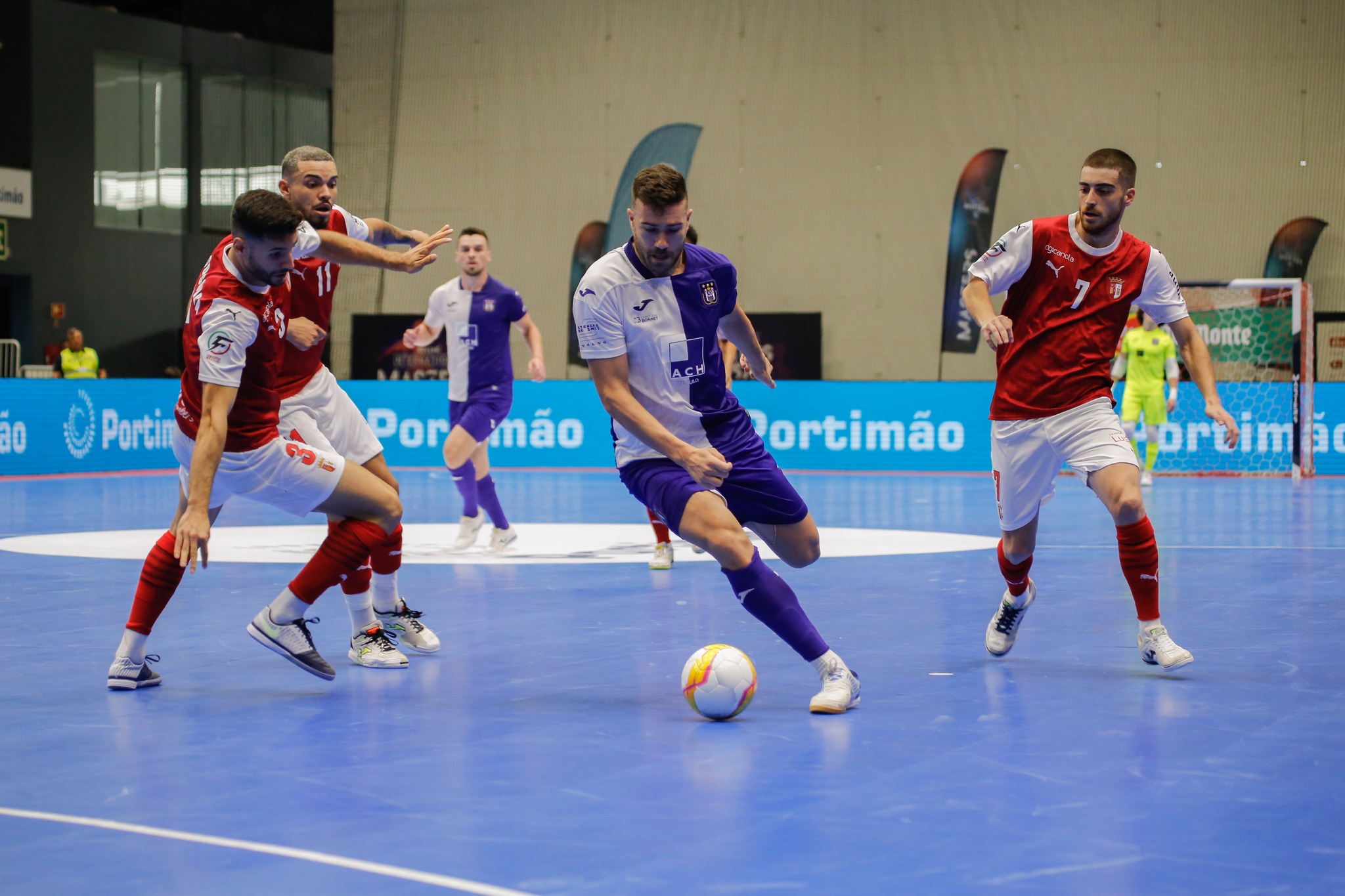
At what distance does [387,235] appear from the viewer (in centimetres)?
744

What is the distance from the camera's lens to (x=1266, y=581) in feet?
29.8

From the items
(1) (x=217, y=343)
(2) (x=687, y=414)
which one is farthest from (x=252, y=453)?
(2) (x=687, y=414)

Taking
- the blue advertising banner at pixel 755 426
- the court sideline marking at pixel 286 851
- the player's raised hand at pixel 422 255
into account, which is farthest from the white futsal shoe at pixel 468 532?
the blue advertising banner at pixel 755 426

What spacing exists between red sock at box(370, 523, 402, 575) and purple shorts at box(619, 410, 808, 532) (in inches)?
58.5

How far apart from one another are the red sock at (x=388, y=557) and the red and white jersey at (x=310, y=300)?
0.85 meters

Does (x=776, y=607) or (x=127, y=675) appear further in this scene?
(x=127, y=675)

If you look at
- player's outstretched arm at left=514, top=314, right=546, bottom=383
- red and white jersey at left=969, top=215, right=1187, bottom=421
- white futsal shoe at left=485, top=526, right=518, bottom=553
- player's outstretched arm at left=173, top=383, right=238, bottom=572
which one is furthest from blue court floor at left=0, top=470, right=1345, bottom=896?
player's outstretched arm at left=514, top=314, right=546, bottom=383

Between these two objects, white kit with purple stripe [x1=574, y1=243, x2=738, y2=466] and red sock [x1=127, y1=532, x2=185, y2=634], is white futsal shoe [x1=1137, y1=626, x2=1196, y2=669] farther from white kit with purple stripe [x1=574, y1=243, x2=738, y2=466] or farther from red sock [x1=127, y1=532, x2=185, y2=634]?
red sock [x1=127, y1=532, x2=185, y2=634]

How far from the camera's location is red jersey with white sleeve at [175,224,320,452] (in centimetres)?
561

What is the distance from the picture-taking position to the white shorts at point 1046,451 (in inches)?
249

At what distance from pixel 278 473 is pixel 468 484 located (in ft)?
17.8

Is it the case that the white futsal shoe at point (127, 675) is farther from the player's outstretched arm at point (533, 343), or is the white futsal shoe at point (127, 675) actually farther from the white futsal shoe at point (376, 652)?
the player's outstretched arm at point (533, 343)

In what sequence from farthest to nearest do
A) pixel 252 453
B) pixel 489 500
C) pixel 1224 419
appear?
1. pixel 489 500
2. pixel 1224 419
3. pixel 252 453

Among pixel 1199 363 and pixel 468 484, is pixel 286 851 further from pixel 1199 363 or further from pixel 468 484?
pixel 468 484
